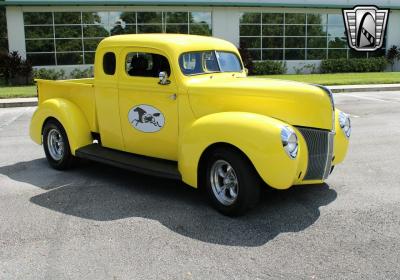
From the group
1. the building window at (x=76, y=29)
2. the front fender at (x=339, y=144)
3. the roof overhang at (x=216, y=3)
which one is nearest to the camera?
the front fender at (x=339, y=144)

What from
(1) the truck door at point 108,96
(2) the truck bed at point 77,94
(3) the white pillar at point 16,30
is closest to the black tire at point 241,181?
(1) the truck door at point 108,96

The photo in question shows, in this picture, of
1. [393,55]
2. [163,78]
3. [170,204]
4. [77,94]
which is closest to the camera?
[170,204]

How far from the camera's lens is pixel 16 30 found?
24.8 m

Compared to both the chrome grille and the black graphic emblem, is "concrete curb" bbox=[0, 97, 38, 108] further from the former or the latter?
the black graphic emblem

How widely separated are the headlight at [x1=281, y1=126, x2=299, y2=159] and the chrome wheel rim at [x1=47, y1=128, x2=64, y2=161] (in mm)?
3748

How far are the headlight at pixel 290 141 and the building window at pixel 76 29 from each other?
22106 mm

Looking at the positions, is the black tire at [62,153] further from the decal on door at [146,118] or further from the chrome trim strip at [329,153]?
the chrome trim strip at [329,153]

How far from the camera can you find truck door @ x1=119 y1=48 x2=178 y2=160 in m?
5.98

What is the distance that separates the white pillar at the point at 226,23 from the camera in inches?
1070

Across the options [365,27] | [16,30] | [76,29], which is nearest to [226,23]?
[76,29]

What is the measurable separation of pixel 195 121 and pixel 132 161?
1183 millimetres

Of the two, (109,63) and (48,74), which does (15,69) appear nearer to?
(48,74)

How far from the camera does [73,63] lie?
25859 millimetres

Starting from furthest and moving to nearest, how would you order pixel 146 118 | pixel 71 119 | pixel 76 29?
pixel 76 29
pixel 71 119
pixel 146 118
